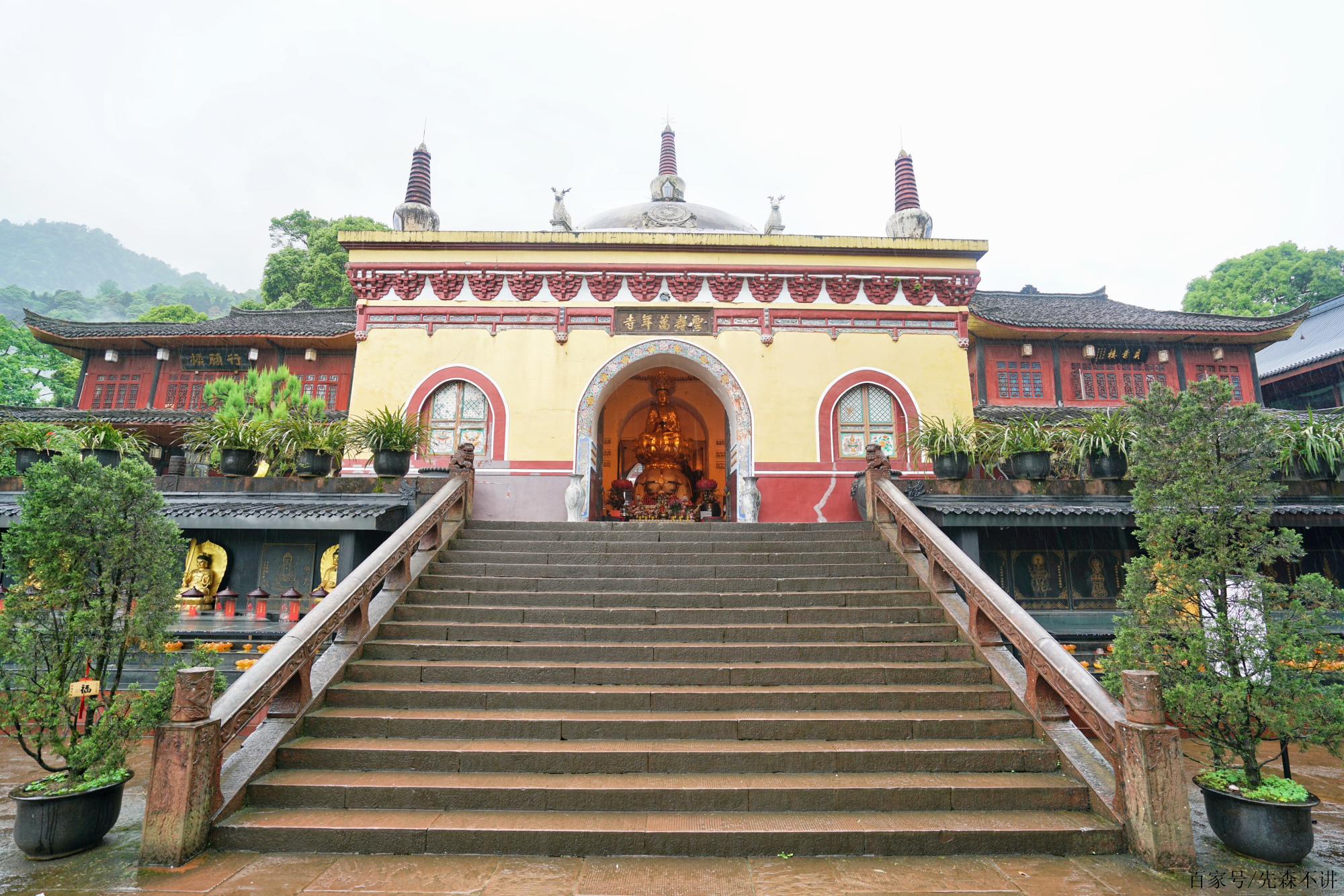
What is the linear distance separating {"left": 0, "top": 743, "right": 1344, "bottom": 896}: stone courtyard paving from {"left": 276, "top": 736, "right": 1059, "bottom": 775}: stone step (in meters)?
0.73

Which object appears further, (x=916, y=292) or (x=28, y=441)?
(x=916, y=292)

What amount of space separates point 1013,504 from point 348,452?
10.7 metres

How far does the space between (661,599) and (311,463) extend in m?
5.68

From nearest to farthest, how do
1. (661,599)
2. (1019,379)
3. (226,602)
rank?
1. (661,599)
2. (226,602)
3. (1019,379)

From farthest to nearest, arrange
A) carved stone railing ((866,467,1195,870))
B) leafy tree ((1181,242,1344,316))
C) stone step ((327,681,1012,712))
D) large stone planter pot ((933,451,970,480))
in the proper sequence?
leafy tree ((1181,242,1344,316))
large stone planter pot ((933,451,970,480))
stone step ((327,681,1012,712))
carved stone railing ((866,467,1195,870))

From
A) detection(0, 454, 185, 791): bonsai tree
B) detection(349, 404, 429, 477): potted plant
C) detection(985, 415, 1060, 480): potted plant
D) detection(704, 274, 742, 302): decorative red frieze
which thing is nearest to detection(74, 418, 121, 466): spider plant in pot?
detection(349, 404, 429, 477): potted plant

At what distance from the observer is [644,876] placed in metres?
3.63

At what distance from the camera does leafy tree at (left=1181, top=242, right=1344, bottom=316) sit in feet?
86.8

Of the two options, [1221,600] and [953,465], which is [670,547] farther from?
[1221,600]

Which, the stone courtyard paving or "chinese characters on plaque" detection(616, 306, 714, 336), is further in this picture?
"chinese characters on plaque" detection(616, 306, 714, 336)

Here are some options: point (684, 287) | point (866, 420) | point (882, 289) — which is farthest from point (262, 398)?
point (882, 289)

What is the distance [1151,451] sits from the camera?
183 inches

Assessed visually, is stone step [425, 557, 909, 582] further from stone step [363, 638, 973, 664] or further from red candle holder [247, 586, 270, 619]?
red candle holder [247, 586, 270, 619]

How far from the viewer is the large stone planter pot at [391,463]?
9172 mm
